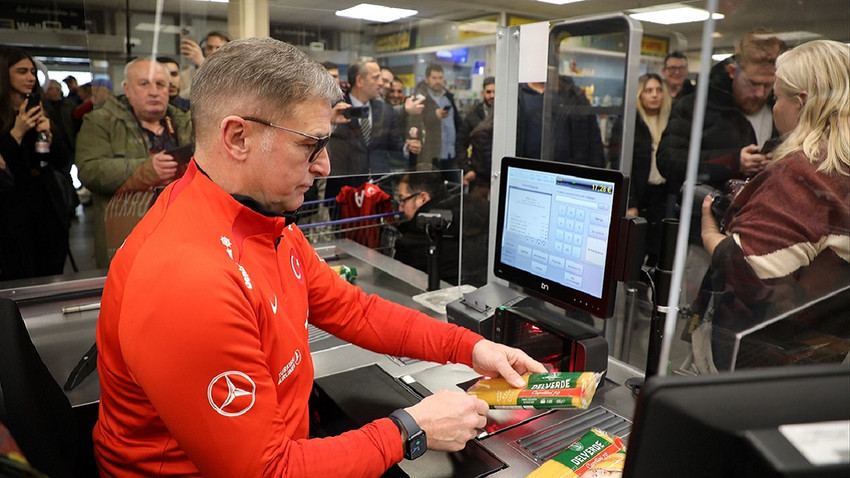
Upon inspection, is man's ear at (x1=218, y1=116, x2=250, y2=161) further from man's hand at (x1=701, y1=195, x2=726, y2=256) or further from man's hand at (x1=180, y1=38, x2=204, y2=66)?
man's hand at (x1=180, y1=38, x2=204, y2=66)

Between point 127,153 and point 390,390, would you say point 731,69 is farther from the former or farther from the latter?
point 127,153

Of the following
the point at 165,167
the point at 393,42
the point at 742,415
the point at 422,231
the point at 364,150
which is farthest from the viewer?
the point at 393,42

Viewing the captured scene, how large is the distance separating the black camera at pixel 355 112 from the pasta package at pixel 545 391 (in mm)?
1712

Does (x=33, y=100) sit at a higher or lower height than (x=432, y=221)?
higher

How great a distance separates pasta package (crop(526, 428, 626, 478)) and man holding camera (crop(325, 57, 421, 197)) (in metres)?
1.61

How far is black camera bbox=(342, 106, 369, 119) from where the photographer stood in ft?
8.59

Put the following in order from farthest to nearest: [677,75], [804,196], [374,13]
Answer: [677,75], [374,13], [804,196]

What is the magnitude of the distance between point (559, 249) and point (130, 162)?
7.82ft

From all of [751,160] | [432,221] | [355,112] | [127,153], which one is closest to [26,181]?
[127,153]

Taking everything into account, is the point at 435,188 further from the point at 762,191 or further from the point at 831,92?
the point at 831,92

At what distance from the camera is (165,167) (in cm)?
287

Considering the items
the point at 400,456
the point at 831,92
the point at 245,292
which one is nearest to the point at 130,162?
the point at 245,292

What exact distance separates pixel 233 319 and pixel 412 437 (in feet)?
1.23

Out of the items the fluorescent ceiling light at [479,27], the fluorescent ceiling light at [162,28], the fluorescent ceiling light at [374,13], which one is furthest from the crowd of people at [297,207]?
the fluorescent ceiling light at [479,27]
